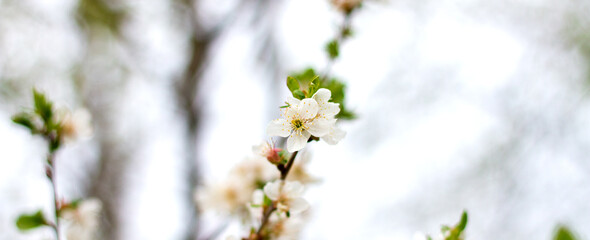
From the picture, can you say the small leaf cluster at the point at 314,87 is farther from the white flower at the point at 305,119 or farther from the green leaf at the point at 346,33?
the green leaf at the point at 346,33

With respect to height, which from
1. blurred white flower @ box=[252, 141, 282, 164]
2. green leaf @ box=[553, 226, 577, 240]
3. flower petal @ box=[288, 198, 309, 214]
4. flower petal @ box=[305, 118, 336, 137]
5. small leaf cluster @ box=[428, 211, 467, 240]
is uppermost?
blurred white flower @ box=[252, 141, 282, 164]

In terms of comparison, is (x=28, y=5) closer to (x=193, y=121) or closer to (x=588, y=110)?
(x=193, y=121)

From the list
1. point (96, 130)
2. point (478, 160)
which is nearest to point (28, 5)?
point (96, 130)

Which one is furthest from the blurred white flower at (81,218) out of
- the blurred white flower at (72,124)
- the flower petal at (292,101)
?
the flower petal at (292,101)

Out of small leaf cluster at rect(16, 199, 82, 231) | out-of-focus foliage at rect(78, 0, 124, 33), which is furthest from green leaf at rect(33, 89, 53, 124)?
out-of-focus foliage at rect(78, 0, 124, 33)

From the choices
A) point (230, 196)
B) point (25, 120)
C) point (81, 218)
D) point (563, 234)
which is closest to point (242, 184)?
point (230, 196)

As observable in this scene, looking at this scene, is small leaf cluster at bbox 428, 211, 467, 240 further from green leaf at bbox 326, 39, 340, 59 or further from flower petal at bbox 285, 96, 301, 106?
green leaf at bbox 326, 39, 340, 59
